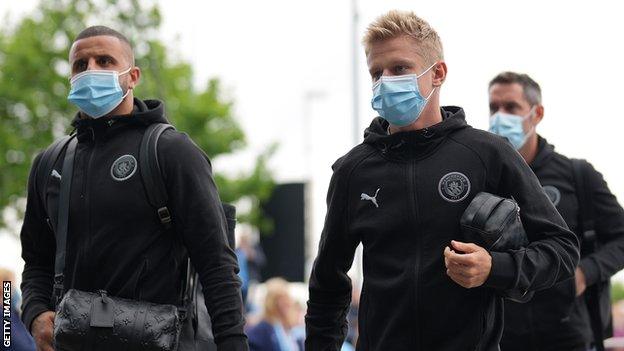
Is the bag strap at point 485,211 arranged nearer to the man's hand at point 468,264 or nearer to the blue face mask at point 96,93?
the man's hand at point 468,264

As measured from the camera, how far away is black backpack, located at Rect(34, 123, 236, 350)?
5.34m

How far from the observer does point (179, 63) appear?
1630 inches

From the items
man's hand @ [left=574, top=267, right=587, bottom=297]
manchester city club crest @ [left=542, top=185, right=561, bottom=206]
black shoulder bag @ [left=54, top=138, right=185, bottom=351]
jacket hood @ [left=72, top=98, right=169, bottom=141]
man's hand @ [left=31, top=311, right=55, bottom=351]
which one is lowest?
man's hand @ [left=574, top=267, right=587, bottom=297]

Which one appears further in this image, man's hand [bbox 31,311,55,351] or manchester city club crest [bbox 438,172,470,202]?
man's hand [bbox 31,311,55,351]

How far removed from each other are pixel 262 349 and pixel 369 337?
756 cm

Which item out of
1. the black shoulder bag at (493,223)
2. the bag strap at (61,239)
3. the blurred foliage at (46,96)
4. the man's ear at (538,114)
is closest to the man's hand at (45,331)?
the bag strap at (61,239)

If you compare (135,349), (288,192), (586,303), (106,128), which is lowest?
(288,192)

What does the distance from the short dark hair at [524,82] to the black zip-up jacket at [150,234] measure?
2516 mm

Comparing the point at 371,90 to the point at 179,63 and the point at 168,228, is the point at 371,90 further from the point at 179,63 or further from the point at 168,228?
the point at 179,63

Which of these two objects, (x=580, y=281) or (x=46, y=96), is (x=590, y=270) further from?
(x=46, y=96)

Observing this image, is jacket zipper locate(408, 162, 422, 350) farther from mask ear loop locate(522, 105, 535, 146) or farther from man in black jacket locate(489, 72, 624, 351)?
mask ear loop locate(522, 105, 535, 146)

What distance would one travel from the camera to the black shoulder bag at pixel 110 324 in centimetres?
512

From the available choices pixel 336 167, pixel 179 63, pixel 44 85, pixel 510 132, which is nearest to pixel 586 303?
pixel 510 132

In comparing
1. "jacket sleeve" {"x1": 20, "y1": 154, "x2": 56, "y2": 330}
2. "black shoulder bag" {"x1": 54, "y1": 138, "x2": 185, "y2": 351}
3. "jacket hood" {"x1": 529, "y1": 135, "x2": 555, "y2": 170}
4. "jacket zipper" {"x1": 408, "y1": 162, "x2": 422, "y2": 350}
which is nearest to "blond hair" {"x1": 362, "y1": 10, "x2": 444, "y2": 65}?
"jacket zipper" {"x1": 408, "y1": 162, "x2": 422, "y2": 350}
